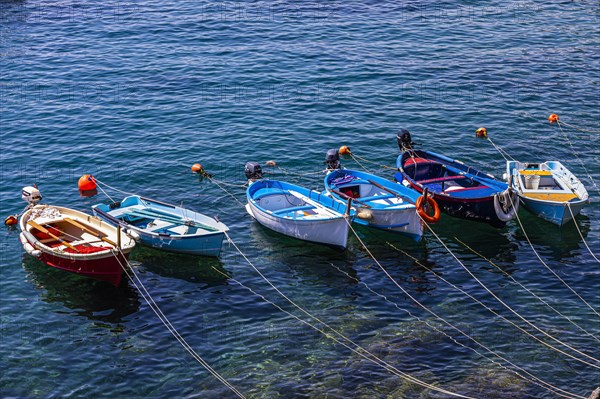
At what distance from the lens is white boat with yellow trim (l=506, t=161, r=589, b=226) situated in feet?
135

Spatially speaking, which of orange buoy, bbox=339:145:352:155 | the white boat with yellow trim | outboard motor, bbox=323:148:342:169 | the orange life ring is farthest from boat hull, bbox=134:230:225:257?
the white boat with yellow trim

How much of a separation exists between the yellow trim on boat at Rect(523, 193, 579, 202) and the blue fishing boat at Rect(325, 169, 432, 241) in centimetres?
557

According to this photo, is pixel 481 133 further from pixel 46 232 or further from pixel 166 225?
pixel 46 232

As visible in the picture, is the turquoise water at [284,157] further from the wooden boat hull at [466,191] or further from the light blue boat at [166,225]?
the wooden boat hull at [466,191]

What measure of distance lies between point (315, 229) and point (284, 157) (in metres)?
11.2

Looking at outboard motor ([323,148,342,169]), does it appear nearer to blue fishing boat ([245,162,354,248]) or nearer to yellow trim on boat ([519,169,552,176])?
blue fishing boat ([245,162,354,248])

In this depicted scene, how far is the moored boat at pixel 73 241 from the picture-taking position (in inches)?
1442

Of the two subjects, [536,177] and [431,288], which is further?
[536,177]

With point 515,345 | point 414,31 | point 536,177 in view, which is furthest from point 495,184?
point 414,31

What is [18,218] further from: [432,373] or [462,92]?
[462,92]

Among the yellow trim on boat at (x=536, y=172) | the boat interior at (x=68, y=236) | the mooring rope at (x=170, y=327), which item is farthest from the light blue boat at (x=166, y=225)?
the yellow trim on boat at (x=536, y=172)

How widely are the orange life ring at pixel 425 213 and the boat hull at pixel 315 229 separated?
349 cm

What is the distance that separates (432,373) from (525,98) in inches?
1225

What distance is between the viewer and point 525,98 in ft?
189
